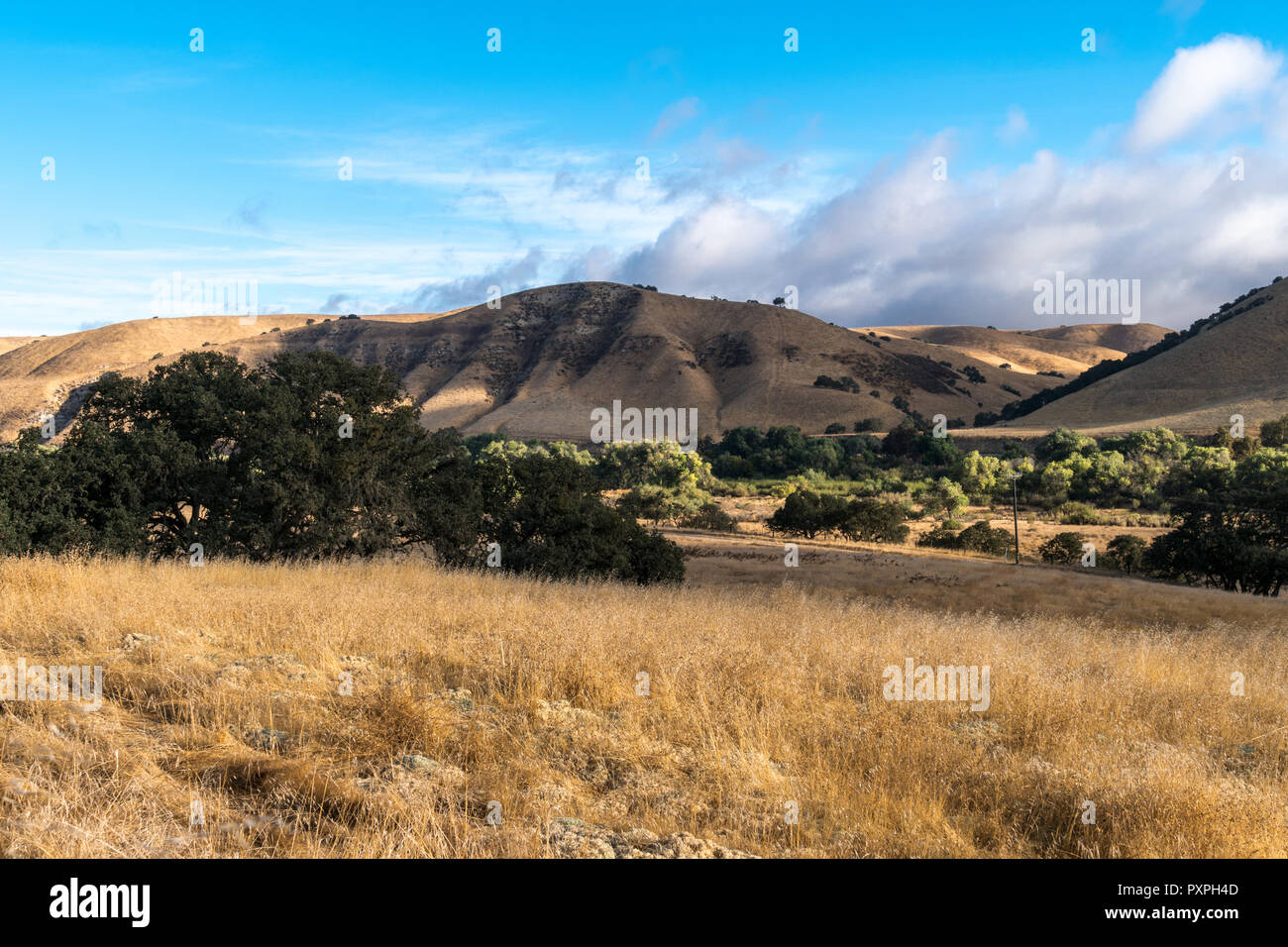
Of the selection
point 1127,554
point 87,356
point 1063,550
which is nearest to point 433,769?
point 1127,554

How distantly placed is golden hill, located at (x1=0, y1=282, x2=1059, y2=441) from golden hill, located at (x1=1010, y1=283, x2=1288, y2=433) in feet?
71.8

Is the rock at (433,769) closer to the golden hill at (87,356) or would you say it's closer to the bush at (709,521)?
the bush at (709,521)

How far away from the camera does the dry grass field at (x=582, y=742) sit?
4.07 m

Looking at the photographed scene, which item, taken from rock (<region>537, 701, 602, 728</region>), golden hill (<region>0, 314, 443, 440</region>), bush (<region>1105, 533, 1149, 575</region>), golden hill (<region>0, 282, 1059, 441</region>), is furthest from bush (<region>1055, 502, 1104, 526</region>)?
golden hill (<region>0, 314, 443, 440</region>)

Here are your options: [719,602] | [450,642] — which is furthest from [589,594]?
[450,642]

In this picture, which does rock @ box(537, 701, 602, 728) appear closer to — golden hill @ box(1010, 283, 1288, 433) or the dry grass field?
the dry grass field

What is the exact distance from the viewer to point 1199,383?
87750 mm

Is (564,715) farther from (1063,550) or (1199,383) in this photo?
(1199,383)

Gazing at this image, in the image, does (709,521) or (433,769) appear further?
(709,521)

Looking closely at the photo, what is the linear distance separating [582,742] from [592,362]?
11866 cm

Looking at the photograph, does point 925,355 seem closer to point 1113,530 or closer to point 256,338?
point 1113,530

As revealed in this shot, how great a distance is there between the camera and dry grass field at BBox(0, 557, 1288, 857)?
13.4 ft

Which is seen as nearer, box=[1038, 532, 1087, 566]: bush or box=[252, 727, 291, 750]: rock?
box=[252, 727, 291, 750]: rock

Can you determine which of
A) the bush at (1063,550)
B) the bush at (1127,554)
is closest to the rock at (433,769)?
the bush at (1127,554)
